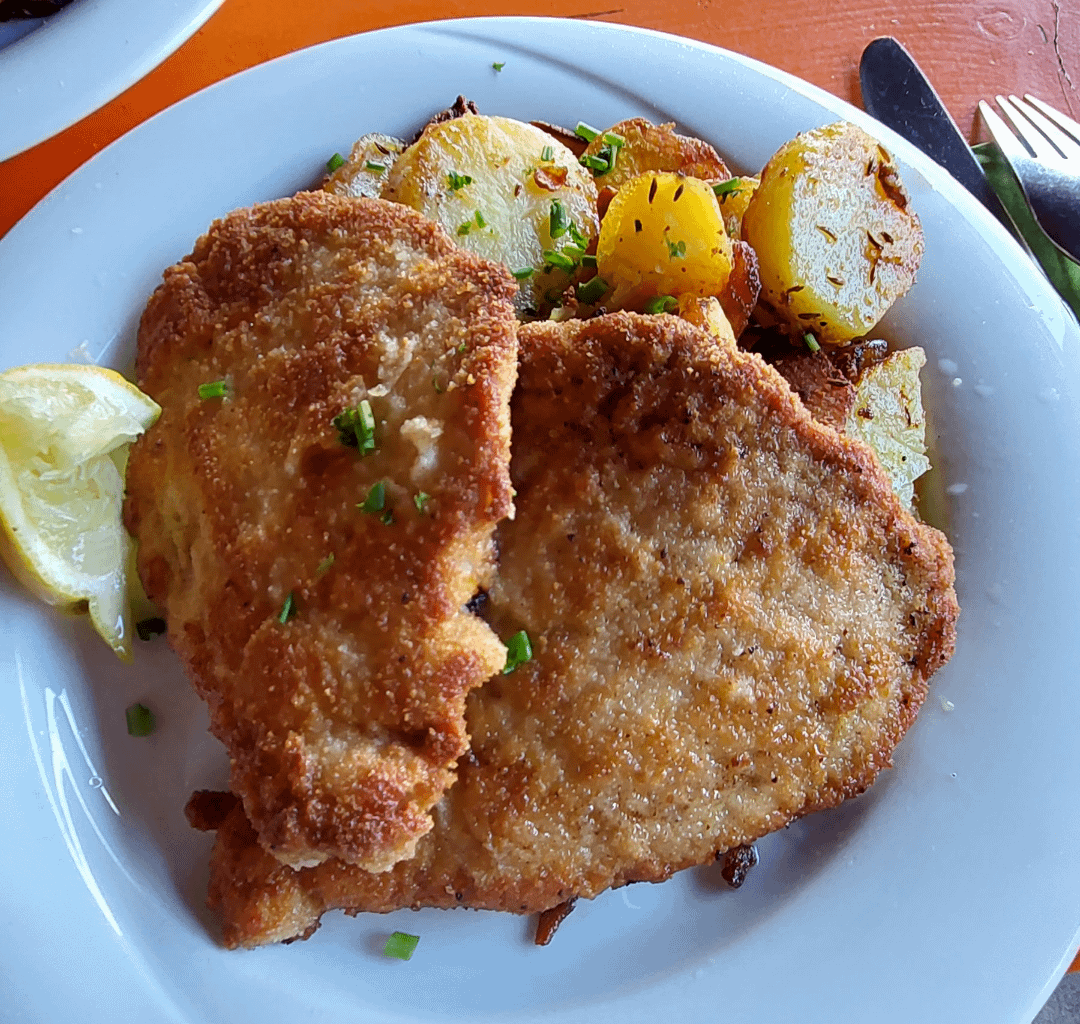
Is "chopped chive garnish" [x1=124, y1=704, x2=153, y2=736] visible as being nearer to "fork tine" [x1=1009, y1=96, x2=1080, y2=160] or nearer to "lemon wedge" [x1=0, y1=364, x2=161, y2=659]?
"lemon wedge" [x1=0, y1=364, x2=161, y2=659]

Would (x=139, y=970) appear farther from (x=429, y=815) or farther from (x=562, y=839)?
(x=562, y=839)

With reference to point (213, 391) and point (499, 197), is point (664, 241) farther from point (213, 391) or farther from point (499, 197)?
point (213, 391)

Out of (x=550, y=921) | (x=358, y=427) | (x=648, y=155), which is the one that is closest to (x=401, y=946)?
(x=550, y=921)

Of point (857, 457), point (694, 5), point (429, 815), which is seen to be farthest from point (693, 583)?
point (694, 5)

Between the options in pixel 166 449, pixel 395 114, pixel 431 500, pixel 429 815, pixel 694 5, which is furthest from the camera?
pixel 694 5

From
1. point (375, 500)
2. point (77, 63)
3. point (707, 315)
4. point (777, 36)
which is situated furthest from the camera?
point (777, 36)

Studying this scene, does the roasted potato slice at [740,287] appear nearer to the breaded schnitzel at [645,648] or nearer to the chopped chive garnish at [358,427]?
the breaded schnitzel at [645,648]

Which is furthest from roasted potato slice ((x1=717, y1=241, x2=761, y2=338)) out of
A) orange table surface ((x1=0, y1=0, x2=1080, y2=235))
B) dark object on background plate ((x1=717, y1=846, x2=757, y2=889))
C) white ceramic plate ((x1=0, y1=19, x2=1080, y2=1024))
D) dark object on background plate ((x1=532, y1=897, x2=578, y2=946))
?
dark object on background plate ((x1=532, y1=897, x2=578, y2=946))
